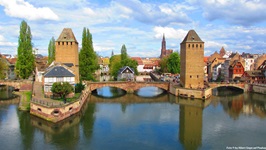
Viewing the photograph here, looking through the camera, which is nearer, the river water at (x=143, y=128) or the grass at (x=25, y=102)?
the river water at (x=143, y=128)

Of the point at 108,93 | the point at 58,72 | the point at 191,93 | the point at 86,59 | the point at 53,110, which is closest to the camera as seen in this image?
the point at 53,110

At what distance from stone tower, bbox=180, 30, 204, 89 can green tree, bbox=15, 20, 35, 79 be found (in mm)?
32513

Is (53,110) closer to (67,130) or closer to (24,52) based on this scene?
(67,130)

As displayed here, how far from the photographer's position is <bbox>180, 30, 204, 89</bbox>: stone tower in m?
49.2

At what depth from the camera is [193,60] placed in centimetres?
4941

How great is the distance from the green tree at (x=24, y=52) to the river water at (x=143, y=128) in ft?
40.3

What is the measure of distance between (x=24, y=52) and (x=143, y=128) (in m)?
35.0

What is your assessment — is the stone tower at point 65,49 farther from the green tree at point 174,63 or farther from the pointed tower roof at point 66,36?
the green tree at point 174,63

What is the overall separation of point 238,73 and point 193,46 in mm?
24661

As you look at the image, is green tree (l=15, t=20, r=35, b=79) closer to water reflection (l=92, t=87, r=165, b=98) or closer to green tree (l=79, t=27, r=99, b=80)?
green tree (l=79, t=27, r=99, b=80)

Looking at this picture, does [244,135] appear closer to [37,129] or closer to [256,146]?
[256,146]

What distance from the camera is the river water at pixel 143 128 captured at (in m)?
23.2

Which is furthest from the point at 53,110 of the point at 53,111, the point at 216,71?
the point at 216,71

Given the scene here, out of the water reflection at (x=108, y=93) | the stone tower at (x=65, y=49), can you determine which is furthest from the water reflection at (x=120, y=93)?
the stone tower at (x=65, y=49)
